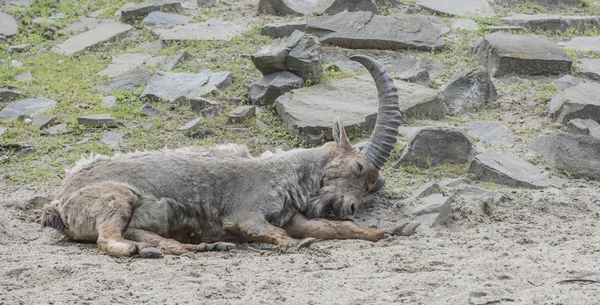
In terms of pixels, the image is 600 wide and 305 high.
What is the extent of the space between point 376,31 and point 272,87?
249 centimetres

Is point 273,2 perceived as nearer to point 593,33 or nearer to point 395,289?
point 593,33

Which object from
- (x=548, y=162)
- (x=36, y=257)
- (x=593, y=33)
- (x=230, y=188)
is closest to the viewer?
(x=36, y=257)

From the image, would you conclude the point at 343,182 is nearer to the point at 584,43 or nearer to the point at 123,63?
the point at 123,63

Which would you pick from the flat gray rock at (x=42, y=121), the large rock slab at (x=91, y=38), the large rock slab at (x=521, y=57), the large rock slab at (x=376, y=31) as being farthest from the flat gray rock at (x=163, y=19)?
the large rock slab at (x=521, y=57)

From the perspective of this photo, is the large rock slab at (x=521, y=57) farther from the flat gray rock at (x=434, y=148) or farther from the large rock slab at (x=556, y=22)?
the flat gray rock at (x=434, y=148)

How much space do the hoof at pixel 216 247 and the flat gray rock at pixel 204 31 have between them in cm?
645

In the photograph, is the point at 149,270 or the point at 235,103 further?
the point at 235,103

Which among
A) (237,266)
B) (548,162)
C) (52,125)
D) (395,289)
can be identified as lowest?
(52,125)

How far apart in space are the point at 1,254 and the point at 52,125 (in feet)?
14.0

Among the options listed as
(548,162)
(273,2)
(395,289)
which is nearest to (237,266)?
(395,289)

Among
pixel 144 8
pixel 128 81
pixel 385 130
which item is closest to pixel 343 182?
pixel 385 130

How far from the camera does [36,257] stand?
692 centimetres

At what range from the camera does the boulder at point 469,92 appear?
444 inches

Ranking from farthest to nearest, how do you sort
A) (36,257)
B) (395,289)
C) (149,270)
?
(36,257), (149,270), (395,289)
